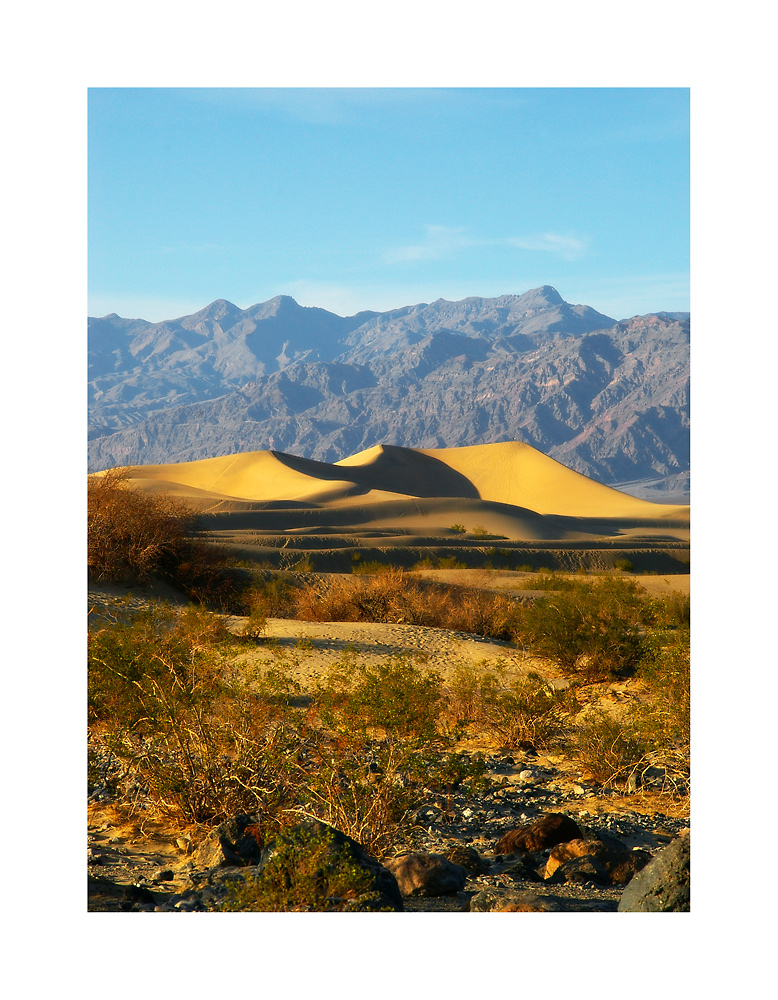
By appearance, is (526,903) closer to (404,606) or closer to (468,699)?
(468,699)

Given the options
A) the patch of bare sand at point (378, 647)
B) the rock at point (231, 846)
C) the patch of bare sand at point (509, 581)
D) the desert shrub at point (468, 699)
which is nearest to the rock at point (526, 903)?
the rock at point (231, 846)

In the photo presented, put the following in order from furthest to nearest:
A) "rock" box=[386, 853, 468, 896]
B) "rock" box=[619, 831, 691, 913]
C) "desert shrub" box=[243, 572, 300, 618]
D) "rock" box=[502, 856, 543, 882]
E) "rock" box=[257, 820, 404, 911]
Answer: "desert shrub" box=[243, 572, 300, 618] → "rock" box=[502, 856, 543, 882] → "rock" box=[386, 853, 468, 896] → "rock" box=[619, 831, 691, 913] → "rock" box=[257, 820, 404, 911]

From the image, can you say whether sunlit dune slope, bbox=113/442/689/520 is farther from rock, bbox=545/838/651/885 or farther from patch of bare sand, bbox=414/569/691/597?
rock, bbox=545/838/651/885

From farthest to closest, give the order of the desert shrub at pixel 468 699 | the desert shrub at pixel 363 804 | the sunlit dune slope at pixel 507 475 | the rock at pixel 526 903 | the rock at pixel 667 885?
1. the sunlit dune slope at pixel 507 475
2. the desert shrub at pixel 468 699
3. the desert shrub at pixel 363 804
4. the rock at pixel 526 903
5. the rock at pixel 667 885

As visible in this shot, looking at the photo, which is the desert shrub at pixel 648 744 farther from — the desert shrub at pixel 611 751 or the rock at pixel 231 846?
the rock at pixel 231 846

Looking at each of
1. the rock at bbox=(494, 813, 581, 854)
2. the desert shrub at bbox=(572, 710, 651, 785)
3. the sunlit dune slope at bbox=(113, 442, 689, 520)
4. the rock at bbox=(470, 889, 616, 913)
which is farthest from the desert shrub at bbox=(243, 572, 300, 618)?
the sunlit dune slope at bbox=(113, 442, 689, 520)
